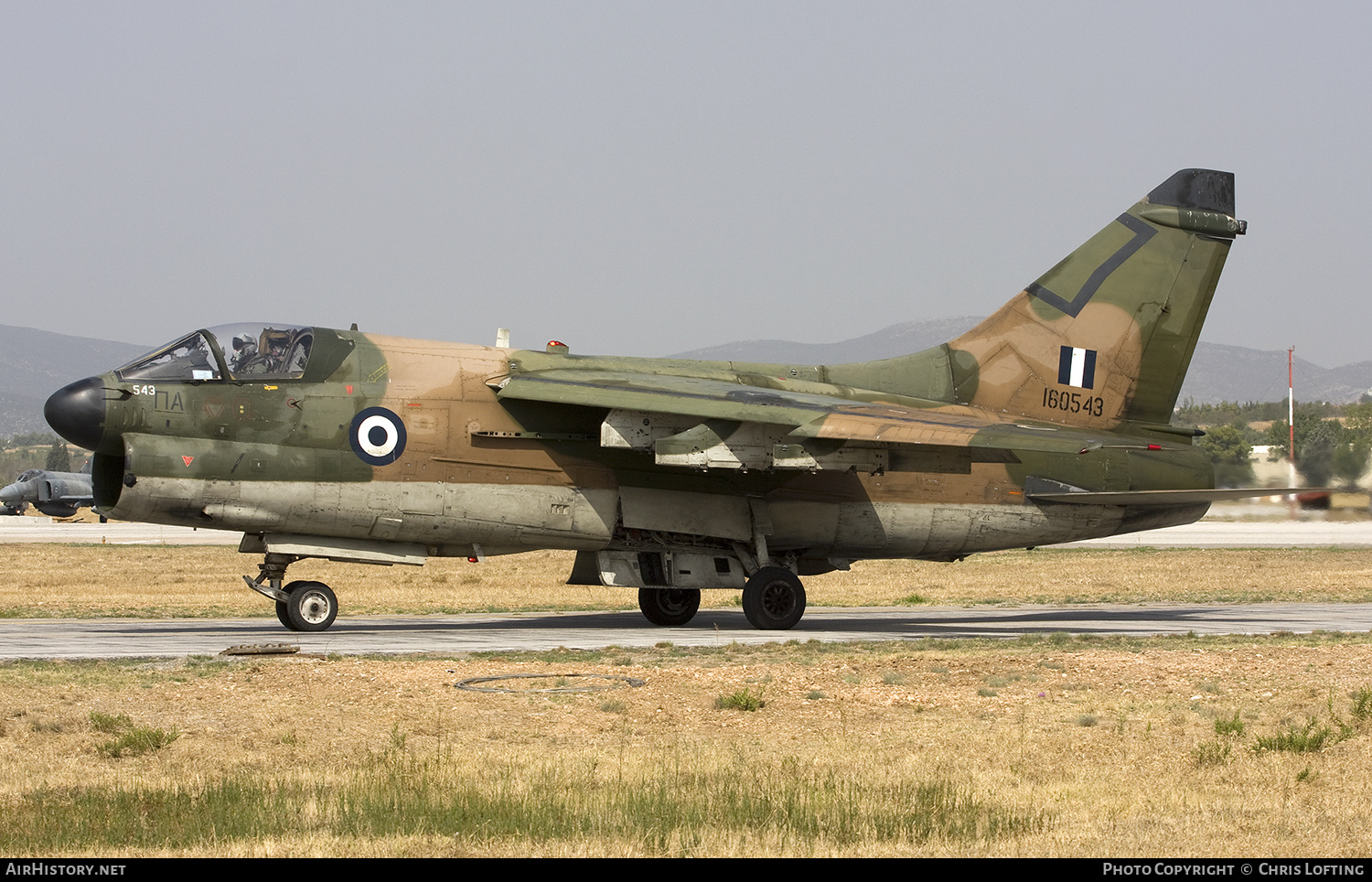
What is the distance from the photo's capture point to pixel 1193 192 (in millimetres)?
23453

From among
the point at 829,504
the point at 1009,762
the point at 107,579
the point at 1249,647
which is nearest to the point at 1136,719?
the point at 1009,762

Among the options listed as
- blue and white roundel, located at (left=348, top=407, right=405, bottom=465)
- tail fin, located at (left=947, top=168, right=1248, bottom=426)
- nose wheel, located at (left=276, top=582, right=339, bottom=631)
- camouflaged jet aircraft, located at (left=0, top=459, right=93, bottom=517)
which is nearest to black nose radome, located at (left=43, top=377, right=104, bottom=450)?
blue and white roundel, located at (left=348, top=407, right=405, bottom=465)

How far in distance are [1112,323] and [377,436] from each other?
12.6m

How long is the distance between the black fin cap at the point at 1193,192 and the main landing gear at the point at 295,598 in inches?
608

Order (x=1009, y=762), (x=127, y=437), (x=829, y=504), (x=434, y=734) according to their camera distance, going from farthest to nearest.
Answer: (x=829, y=504) < (x=127, y=437) < (x=434, y=734) < (x=1009, y=762)

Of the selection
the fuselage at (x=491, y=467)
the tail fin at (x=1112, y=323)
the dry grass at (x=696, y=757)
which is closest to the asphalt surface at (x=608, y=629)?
the fuselage at (x=491, y=467)

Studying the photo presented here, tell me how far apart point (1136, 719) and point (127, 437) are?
43.2 feet

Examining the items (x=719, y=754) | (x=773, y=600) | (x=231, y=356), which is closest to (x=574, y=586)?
(x=773, y=600)

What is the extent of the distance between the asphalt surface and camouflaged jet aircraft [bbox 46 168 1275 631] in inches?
41.5

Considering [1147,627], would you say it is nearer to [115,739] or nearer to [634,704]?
[634,704]

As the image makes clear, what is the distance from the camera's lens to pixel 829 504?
69.3 feet

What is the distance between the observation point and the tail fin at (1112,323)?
74.8 ft

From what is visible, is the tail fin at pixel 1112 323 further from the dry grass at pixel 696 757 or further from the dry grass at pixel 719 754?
the dry grass at pixel 696 757

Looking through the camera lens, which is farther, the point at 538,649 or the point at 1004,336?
the point at 1004,336
